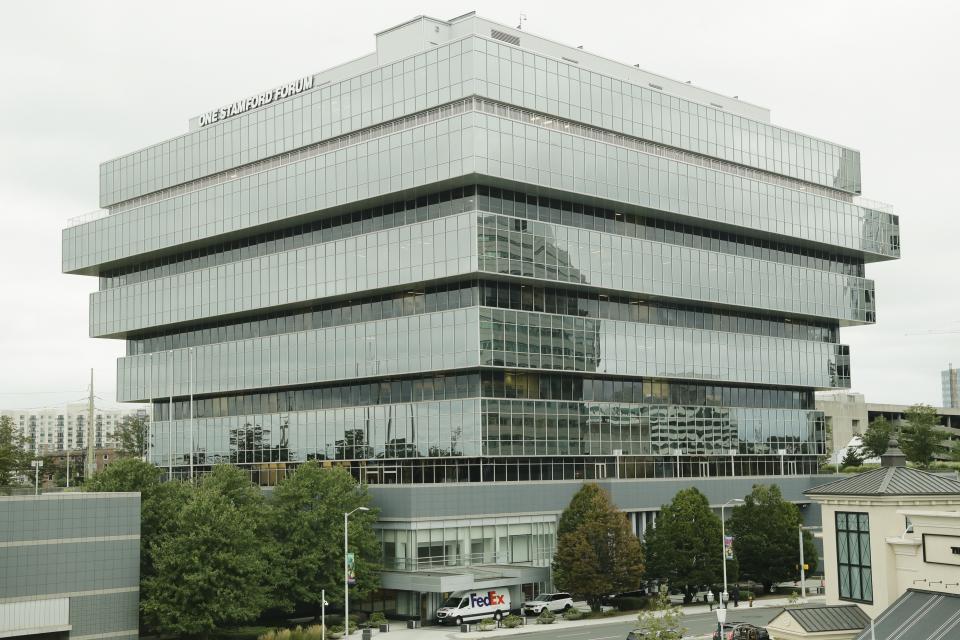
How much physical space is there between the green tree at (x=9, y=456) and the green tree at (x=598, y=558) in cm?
6728

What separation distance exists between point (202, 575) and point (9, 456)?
70.3m

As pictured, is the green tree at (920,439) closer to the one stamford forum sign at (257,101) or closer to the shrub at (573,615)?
the shrub at (573,615)

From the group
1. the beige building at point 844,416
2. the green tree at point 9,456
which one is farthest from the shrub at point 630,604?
the beige building at point 844,416

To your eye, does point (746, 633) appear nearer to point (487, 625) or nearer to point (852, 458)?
point (487, 625)

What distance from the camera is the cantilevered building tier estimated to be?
312ft

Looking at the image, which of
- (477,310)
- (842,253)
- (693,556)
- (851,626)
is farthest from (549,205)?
(851,626)

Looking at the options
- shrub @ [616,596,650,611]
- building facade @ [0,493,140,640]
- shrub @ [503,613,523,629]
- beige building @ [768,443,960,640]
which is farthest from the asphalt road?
beige building @ [768,443,960,640]

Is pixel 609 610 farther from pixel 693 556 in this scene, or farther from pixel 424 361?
pixel 424 361

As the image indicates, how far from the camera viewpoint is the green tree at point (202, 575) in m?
69.5

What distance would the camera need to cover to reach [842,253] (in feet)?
420

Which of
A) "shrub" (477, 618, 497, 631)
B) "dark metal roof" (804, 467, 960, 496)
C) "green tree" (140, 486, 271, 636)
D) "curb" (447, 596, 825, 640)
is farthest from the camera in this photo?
"shrub" (477, 618, 497, 631)

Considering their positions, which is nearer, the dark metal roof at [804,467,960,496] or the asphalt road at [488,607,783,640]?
the dark metal roof at [804,467,960,496]

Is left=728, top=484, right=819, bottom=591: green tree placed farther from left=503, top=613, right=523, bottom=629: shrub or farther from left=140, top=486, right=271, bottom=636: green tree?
left=140, top=486, right=271, bottom=636: green tree

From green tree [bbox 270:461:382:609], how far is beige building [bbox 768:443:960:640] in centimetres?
4116
